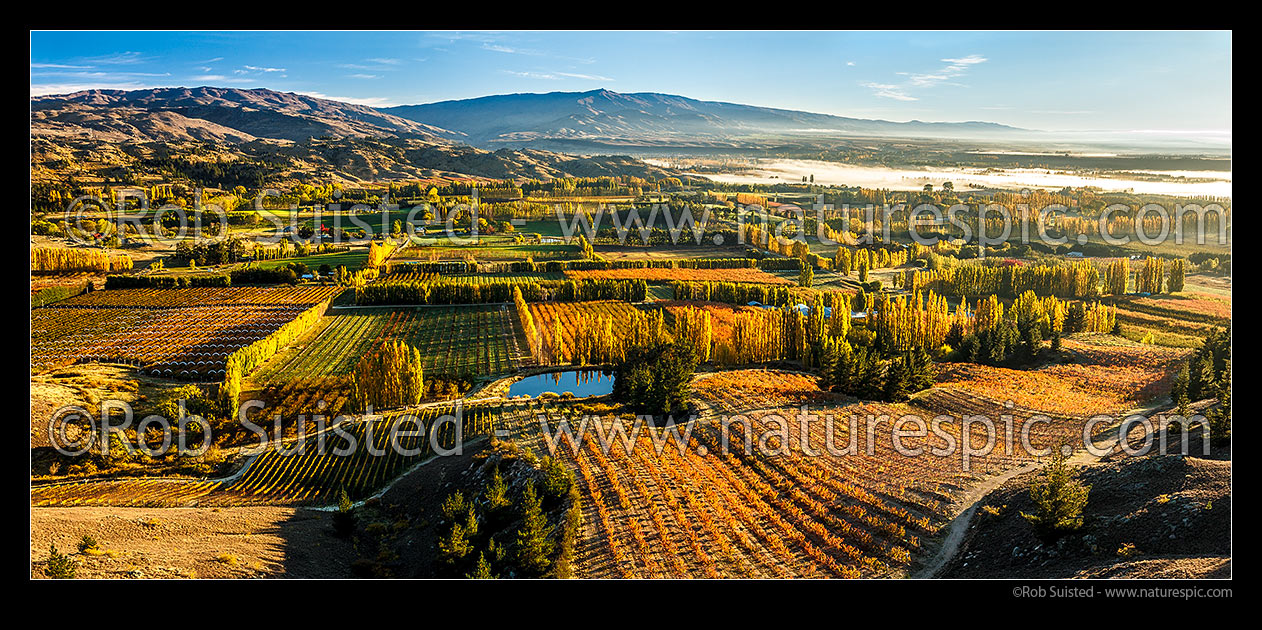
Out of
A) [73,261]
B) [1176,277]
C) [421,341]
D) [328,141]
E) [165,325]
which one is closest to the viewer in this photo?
[421,341]

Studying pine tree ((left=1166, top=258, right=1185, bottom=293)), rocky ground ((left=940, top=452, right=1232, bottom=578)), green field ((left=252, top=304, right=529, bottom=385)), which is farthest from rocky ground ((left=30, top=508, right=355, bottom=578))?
pine tree ((left=1166, top=258, right=1185, bottom=293))

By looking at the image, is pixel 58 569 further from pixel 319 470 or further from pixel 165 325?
pixel 165 325

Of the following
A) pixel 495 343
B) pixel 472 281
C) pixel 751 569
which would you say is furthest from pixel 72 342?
pixel 751 569

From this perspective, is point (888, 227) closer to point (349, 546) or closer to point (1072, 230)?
point (1072, 230)

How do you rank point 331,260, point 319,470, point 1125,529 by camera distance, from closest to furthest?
point 1125,529
point 319,470
point 331,260

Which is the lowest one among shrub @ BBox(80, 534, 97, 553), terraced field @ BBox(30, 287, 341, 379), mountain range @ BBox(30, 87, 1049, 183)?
shrub @ BBox(80, 534, 97, 553)

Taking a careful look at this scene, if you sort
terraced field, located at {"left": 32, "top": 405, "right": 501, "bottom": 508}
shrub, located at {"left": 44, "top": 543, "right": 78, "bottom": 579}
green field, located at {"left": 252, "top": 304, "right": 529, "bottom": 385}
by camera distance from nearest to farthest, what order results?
shrub, located at {"left": 44, "top": 543, "right": 78, "bottom": 579} → terraced field, located at {"left": 32, "top": 405, "right": 501, "bottom": 508} → green field, located at {"left": 252, "top": 304, "right": 529, "bottom": 385}

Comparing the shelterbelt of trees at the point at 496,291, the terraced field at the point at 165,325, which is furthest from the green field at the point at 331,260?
the shelterbelt of trees at the point at 496,291

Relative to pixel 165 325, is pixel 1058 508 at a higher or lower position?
lower

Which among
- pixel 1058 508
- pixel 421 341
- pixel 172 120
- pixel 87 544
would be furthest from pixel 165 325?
pixel 172 120

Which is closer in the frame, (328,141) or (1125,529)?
(1125,529)

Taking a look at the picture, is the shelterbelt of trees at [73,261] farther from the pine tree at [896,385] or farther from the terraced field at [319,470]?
the pine tree at [896,385]

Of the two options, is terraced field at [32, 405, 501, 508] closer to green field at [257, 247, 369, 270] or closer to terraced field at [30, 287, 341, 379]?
terraced field at [30, 287, 341, 379]
